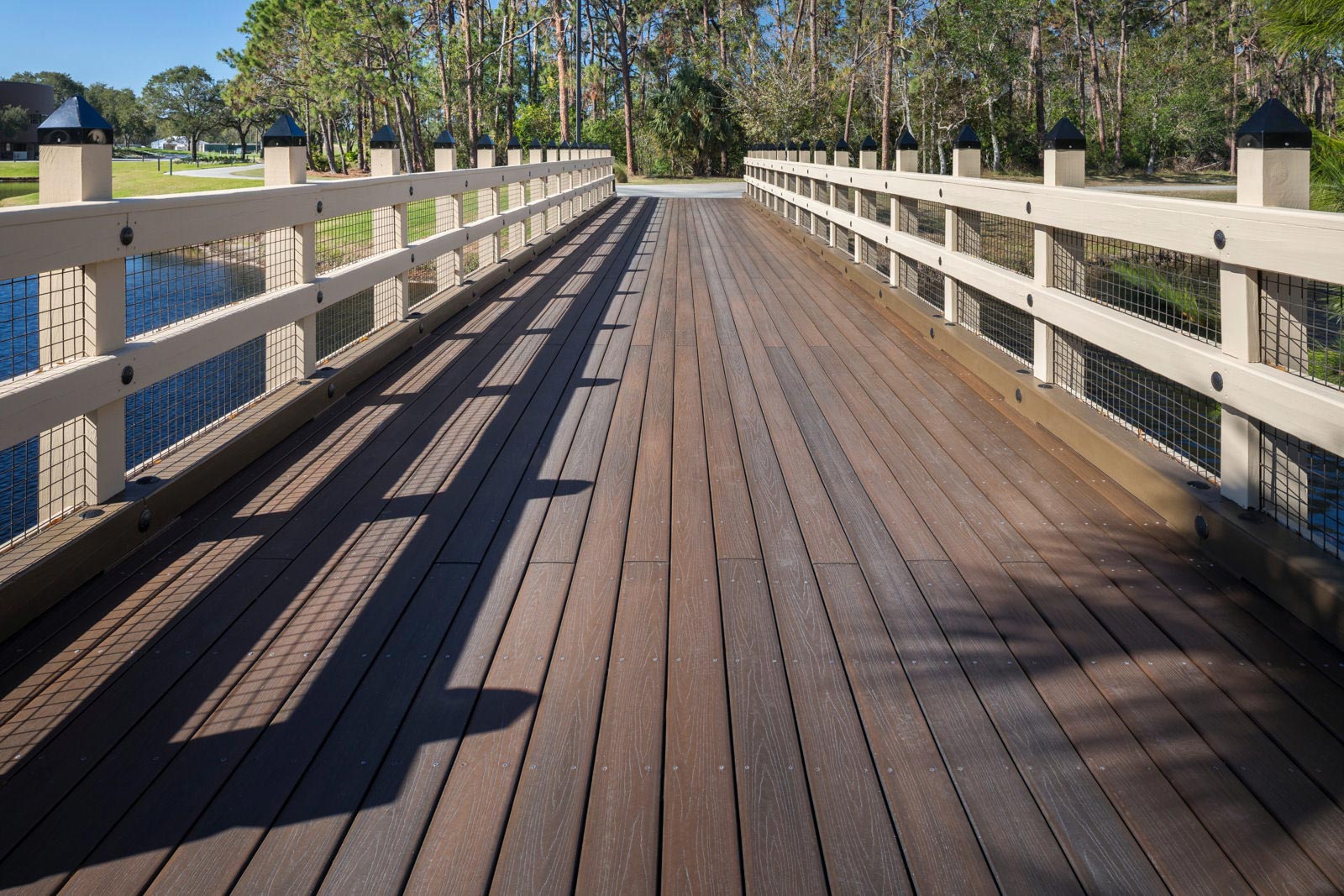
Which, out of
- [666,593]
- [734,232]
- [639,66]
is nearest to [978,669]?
[666,593]

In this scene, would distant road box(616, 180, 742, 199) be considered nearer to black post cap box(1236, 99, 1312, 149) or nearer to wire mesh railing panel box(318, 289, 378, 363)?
wire mesh railing panel box(318, 289, 378, 363)

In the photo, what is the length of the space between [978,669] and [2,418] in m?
2.32

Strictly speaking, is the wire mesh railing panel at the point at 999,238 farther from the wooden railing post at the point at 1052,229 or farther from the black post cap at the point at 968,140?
the wooden railing post at the point at 1052,229

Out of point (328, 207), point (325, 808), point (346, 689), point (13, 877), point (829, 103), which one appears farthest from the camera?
point (829, 103)

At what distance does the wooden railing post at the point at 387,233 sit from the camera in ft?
20.6

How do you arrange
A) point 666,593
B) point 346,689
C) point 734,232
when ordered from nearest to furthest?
point 346,689
point 666,593
point 734,232

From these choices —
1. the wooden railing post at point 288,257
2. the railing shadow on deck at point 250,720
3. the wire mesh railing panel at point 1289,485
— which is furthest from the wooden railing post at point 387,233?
the wire mesh railing panel at point 1289,485

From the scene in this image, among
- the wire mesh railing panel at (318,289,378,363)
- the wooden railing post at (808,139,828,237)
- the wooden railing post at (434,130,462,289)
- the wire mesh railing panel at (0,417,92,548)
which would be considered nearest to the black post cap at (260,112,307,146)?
the wire mesh railing panel at (318,289,378,363)

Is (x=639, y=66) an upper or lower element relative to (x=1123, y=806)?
upper

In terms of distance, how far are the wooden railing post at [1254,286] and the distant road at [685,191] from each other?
23800mm

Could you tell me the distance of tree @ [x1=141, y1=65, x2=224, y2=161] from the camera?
11919 cm

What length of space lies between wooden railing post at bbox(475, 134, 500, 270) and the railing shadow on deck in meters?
5.69

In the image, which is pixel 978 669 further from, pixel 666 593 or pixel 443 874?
pixel 443 874

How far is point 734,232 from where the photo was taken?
596 inches
